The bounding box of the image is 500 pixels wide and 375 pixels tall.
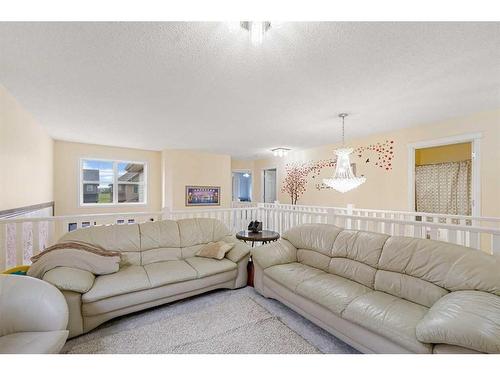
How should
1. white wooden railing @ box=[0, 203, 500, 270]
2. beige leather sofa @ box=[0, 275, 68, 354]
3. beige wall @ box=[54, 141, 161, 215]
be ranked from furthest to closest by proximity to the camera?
beige wall @ box=[54, 141, 161, 215] → white wooden railing @ box=[0, 203, 500, 270] → beige leather sofa @ box=[0, 275, 68, 354]

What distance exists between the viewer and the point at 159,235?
288cm

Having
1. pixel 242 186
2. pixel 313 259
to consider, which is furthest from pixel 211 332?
pixel 242 186

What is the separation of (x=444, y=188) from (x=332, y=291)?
348cm

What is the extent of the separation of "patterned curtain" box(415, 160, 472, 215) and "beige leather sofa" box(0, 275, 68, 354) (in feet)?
16.9

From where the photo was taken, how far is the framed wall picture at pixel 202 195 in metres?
6.21

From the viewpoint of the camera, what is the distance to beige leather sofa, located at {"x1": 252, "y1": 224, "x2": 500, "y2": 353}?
1.24 meters

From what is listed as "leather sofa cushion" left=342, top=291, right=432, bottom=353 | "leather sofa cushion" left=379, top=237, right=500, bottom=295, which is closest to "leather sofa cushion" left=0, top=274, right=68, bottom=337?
"leather sofa cushion" left=342, top=291, right=432, bottom=353

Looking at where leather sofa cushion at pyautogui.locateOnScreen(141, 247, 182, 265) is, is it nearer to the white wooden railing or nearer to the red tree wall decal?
the white wooden railing

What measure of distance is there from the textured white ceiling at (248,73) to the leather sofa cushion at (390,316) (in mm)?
1923

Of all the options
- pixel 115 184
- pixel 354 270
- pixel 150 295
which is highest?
pixel 115 184

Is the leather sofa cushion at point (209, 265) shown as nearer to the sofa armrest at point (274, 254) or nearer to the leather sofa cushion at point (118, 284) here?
the sofa armrest at point (274, 254)

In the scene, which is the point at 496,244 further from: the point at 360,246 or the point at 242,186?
the point at 242,186

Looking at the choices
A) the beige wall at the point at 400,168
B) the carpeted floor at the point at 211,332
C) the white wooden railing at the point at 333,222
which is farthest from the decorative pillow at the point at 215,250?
the beige wall at the point at 400,168
